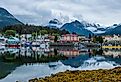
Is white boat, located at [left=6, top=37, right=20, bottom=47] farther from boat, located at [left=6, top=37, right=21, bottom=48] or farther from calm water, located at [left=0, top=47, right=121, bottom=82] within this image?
calm water, located at [left=0, top=47, right=121, bottom=82]

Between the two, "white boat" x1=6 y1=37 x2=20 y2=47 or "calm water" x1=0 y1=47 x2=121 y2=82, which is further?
"white boat" x1=6 y1=37 x2=20 y2=47

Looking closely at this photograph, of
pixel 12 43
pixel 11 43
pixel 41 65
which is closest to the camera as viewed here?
pixel 41 65

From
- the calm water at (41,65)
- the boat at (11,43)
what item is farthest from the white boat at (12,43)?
the calm water at (41,65)

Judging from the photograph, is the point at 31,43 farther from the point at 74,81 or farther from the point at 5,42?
the point at 74,81

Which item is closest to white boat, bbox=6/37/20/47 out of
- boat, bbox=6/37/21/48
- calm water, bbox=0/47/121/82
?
boat, bbox=6/37/21/48

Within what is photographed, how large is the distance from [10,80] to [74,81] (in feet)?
28.5

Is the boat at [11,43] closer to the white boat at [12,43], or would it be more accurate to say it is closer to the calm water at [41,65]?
the white boat at [12,43]

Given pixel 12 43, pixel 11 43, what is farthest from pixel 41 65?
pixel 11 43

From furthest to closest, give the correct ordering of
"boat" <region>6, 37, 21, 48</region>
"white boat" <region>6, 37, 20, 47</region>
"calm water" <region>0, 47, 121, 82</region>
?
"white boat" <region>6, 37, 20, 47</region>, "boat" <region>6, 37, 21, 48</region>, "calm water" <region>0, 47, 121, 82</region>

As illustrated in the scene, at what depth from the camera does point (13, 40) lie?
153 metres

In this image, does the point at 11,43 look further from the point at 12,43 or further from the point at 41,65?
the point at 41,65

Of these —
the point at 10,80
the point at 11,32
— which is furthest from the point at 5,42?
the point at 10,80

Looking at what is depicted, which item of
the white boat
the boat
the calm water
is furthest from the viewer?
the white boat

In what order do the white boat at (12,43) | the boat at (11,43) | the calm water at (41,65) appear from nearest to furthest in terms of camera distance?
the calm water at (41,65) < the boat at (11,43) < the white boat at (12,43)
